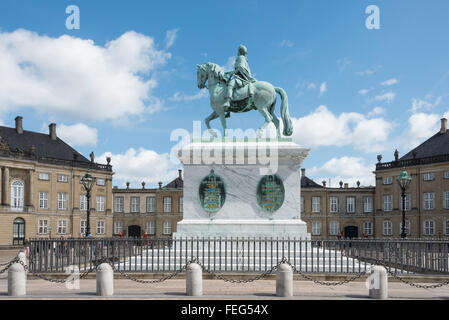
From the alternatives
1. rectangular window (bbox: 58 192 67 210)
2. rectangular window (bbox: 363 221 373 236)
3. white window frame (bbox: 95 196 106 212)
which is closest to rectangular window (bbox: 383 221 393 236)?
rectangular window (bbox: 363 221 373 236)

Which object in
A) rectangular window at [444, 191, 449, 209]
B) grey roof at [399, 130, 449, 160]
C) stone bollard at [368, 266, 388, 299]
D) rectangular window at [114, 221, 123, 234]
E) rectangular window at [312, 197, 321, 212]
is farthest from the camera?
rectangular window at [114, 221, 123, 234]

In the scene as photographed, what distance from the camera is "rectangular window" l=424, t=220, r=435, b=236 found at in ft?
185

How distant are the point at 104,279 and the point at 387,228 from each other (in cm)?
5614

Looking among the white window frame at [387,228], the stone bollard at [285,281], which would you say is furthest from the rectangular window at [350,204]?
the stone bollard at [285,281]

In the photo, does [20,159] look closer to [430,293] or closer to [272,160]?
[272,160]

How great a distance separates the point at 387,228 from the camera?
6225 cm

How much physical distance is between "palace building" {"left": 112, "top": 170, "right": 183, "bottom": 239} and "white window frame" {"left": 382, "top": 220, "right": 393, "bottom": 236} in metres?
27.2

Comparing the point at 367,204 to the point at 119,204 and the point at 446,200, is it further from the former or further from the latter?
the point at 119,204

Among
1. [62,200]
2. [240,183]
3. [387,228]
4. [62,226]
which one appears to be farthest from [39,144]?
[240,183]

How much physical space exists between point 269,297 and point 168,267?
503cm

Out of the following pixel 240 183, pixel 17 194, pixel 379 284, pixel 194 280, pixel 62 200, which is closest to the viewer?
pixel 379 284

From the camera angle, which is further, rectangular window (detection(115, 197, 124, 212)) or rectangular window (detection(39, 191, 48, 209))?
rectangular window (detection(115, 197, 124, 212))

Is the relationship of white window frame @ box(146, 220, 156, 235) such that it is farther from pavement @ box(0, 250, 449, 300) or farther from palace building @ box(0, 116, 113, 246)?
pavement @ box(0, 250, 449, 300)

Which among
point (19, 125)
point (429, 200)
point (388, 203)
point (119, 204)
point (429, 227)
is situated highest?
point (19, 125)
